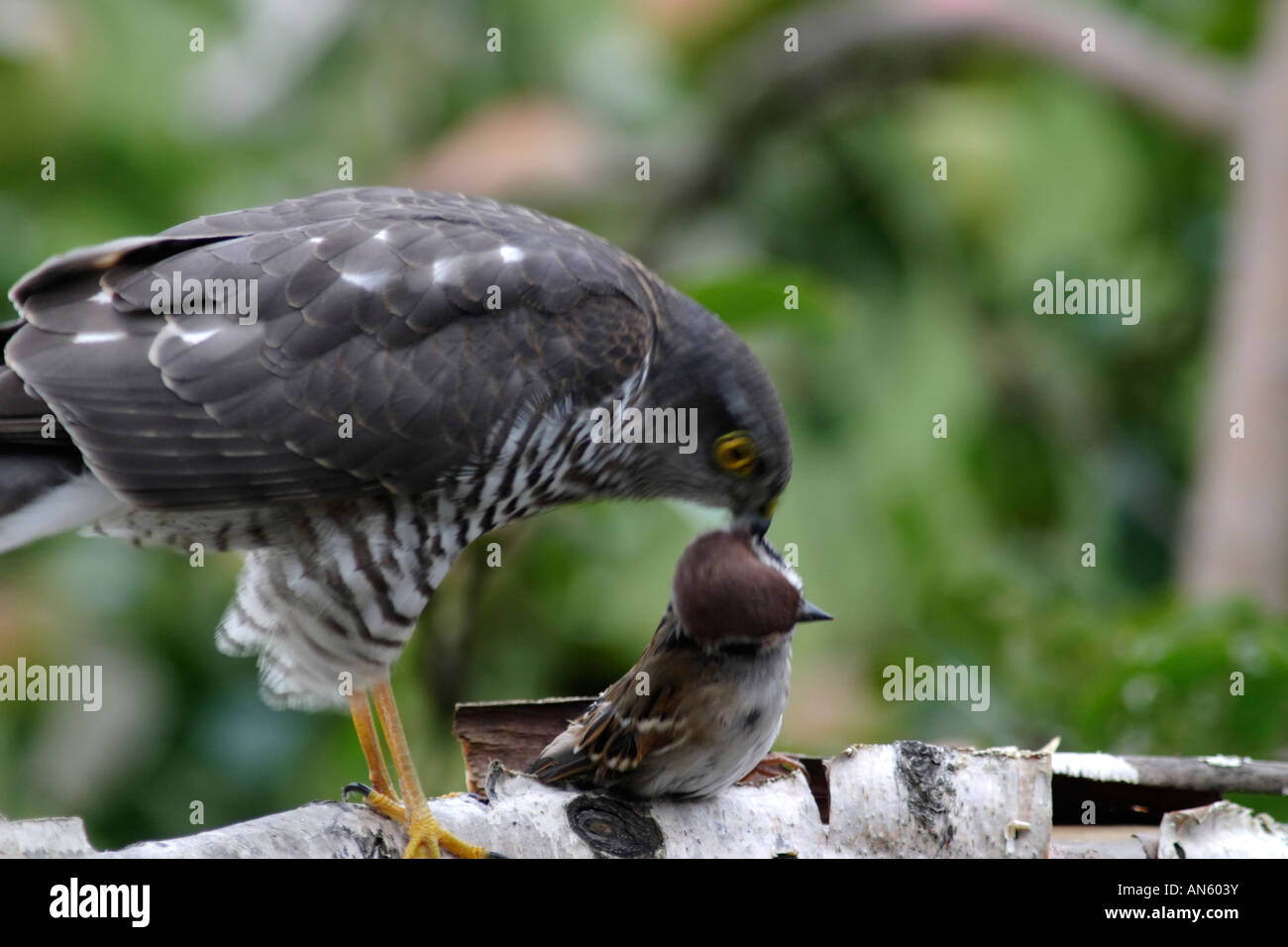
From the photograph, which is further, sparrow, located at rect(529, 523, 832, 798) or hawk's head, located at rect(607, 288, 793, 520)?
hawk's head, located at rect(607, 288, 793, 520)

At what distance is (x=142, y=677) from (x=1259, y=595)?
3.65 metres

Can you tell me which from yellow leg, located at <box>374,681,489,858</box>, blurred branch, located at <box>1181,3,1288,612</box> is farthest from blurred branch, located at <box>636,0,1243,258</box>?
yellow leg, located at <box>374,681,489,858</box>

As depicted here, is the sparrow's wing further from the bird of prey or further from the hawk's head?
the hawk's head

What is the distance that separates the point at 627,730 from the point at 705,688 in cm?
15

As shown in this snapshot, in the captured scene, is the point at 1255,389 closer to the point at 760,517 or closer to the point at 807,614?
the point at 760,517

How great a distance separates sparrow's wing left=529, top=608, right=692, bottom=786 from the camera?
232cm

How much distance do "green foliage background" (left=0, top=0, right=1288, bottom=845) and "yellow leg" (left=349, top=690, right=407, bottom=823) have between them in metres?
0.84

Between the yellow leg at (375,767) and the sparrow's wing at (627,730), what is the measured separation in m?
0.29

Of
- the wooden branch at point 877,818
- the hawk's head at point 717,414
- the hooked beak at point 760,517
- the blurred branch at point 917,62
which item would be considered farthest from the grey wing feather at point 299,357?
the blurred branch at point 917,62

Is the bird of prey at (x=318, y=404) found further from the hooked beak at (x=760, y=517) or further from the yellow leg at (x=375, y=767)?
the hooked beak at (x=760, y=517)

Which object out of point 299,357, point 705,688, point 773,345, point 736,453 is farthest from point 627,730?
point 773,345

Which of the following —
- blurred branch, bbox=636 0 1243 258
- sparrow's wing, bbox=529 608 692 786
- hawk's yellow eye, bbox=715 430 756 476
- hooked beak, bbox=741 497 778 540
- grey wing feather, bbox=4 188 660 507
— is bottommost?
sparrow's wing, bbox=529 608 692 786

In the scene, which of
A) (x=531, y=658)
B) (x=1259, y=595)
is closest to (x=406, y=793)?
(x=531, y=658)

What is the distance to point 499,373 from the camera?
263 centimetres
